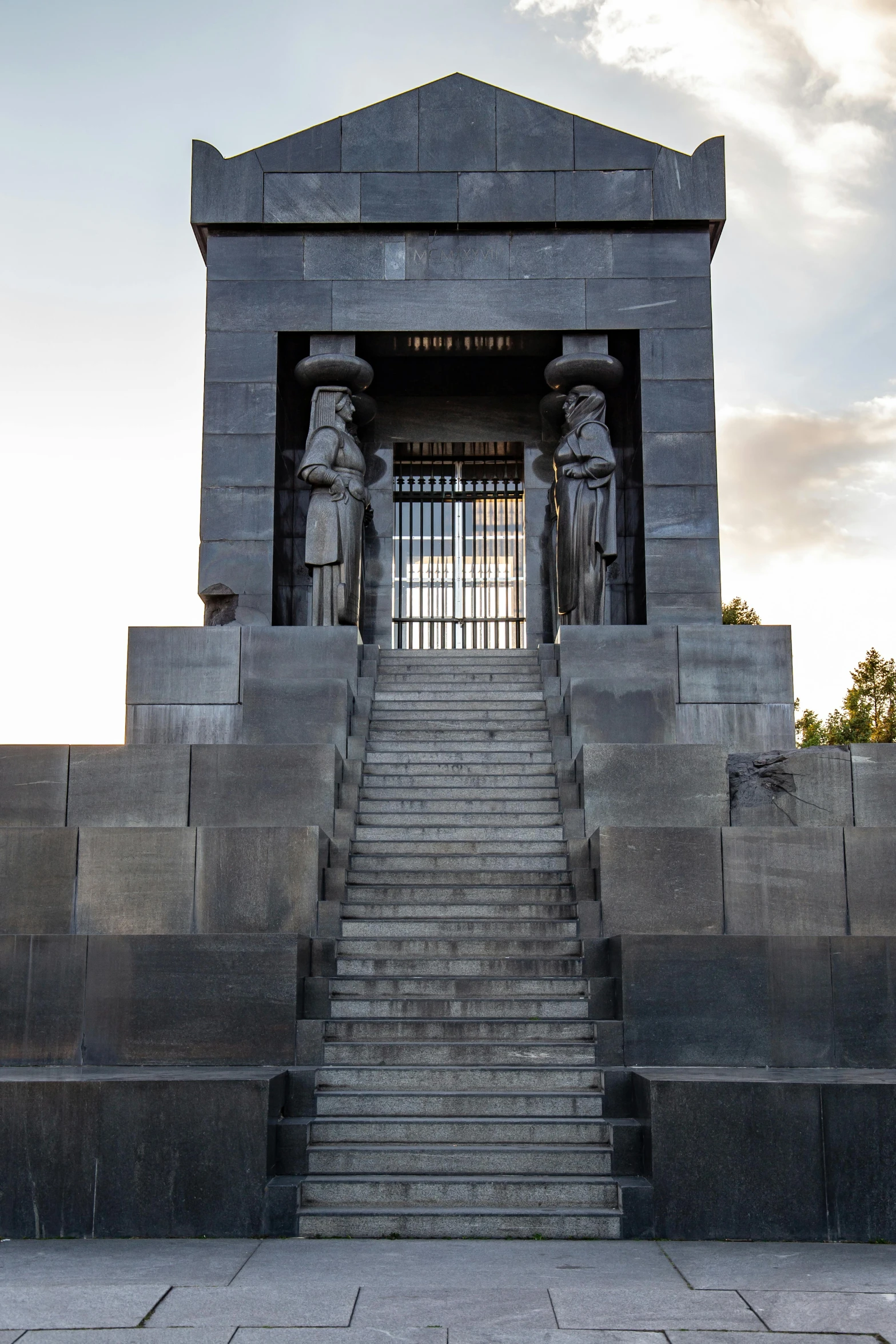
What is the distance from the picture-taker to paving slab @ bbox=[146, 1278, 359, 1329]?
632 cm

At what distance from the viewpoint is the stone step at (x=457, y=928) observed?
1098 cm

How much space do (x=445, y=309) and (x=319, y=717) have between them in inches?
295

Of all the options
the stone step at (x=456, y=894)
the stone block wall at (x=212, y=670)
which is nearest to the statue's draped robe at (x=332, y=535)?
the stone block wall at (x=212, y=670)

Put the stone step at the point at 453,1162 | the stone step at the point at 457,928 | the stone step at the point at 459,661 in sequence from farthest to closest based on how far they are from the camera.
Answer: the stone step at the point at 459,661 → the stone step at the point at 457,928 → the stone step at the point at 453,1162

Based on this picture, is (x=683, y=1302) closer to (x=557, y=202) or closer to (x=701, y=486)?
(x=701, y=486)

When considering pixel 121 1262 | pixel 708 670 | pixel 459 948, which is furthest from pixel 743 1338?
pixel 708 670

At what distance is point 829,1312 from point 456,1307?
184 centimetres

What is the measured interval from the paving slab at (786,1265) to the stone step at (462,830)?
490cm

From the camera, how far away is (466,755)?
46.7 ft

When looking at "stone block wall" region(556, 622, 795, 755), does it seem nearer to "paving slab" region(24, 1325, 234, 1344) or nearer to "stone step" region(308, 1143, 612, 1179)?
"stone step" region(308, 1143, 612, 1179)

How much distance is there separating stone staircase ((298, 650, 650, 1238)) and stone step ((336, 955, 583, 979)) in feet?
0.05

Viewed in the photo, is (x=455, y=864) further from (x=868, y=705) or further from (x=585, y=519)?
(x=868, y=705)

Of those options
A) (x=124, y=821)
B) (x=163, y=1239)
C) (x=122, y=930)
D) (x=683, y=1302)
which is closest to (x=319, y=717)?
(x=124, y=821)

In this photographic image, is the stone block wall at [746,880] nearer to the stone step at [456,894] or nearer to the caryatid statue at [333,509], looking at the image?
the stone step at [456,894]
